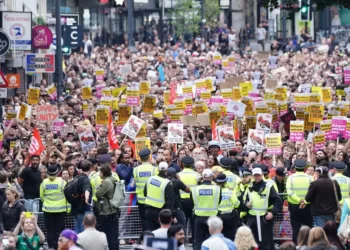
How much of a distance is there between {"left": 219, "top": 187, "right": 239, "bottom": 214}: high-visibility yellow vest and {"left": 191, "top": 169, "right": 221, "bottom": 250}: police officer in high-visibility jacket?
4.9 inches

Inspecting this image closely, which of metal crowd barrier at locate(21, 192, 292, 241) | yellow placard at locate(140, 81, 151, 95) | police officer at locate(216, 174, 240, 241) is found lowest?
metal crowd barrier at locate(21, 192, 292, 241)

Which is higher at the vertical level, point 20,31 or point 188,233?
point 20,31

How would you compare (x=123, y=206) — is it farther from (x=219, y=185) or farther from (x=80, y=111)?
(x=80, y=111)

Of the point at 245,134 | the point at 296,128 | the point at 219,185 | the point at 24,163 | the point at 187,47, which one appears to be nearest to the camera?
the point at 219,185

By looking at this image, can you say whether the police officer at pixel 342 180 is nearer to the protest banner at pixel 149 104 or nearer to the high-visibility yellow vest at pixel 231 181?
the high-visibility yellow vest at pixel 231 181

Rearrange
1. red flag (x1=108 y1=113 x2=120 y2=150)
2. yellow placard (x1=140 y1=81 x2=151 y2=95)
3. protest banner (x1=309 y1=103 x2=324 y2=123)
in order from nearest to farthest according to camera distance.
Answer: red flag (x1=108 y1=113 x2=120 y2=150) < protest banner (x1=309 y1=103 x2=324 y2=123) < yellow placard (x1=140 y1=81 x2=151 y2=95)

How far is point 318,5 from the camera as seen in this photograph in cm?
3516

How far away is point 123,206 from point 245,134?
8.23m

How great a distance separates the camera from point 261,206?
865 inches

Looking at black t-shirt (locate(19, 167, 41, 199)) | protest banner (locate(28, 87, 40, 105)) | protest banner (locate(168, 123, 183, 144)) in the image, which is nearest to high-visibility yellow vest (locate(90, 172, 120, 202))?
black t-shirt (locate(19, 167, 41, 199))

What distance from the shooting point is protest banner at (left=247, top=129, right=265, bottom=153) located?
28.0 meters

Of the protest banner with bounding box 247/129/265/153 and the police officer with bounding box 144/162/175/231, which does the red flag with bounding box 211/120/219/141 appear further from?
the police officer with bounding box 144/162/175/231

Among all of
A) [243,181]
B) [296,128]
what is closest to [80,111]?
[296,128]

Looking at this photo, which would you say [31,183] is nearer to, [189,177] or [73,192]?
[73,192]
